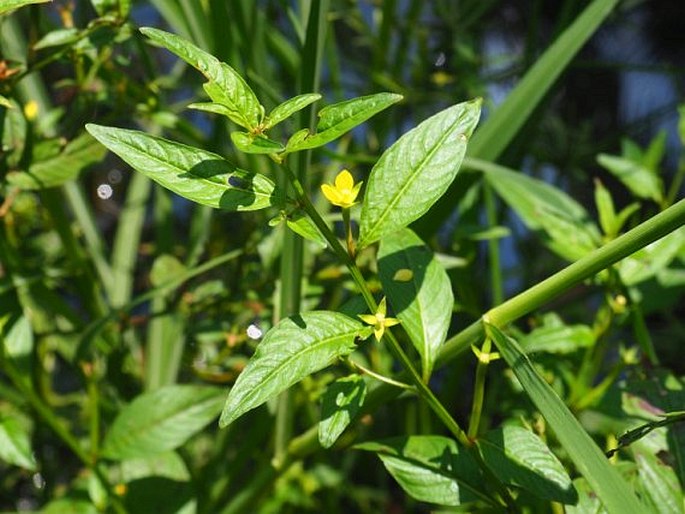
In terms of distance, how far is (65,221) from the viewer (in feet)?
2.84

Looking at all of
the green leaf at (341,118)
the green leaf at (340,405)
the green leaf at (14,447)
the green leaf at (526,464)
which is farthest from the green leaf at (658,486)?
the green leaf at (14,447)

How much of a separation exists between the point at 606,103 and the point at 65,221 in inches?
53.0

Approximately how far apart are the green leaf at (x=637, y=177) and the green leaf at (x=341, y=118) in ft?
1.29

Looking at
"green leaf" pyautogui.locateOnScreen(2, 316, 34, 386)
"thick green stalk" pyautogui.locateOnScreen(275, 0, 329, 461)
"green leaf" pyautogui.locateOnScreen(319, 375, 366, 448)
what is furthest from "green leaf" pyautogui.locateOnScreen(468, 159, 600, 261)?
"green leaf" pyautogui.locateOnScreen(2, 316, 34, 386)

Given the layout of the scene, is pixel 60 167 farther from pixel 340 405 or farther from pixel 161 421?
pixel 340 405

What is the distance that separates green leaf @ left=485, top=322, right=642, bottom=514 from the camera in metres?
0.47

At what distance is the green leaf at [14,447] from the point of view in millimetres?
718

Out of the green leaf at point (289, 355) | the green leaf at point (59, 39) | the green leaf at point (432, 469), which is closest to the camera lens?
the green leaf at point (289, 355)

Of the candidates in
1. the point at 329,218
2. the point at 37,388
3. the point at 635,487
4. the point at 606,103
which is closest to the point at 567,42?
the point at 329,218

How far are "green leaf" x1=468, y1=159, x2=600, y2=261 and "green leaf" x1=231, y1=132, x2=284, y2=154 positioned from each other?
34 cm

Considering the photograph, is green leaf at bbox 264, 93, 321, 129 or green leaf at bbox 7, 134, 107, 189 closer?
green leaf at bbox 264, 93, 321, 129

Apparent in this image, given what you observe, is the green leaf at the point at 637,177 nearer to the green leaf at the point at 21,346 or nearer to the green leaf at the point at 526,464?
the green leaf at the point at 526,464

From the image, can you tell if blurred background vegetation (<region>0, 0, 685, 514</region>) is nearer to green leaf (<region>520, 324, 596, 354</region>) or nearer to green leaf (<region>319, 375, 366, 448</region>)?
green leaf (<region>520, 324, 596, 354</region>)

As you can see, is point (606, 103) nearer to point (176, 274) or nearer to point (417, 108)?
point (417, 108)
